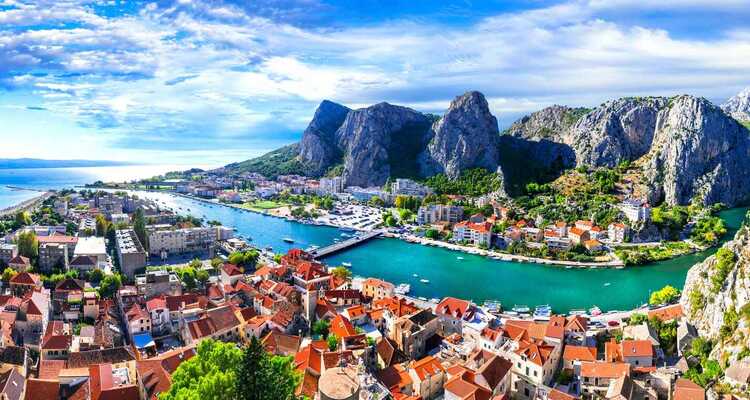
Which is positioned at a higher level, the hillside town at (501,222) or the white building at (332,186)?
the white building at (332,186)

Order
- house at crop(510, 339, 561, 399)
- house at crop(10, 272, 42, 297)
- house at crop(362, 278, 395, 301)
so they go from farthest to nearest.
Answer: house at crop(362, 278, 395, 301)
house at crop(10, 272, 42, 297)
house at crop(510, 339, 561, 399)

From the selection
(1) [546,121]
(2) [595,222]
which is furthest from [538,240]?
(1) [546,121]

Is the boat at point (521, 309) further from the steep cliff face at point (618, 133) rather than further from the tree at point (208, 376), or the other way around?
the steep cliff face at point (618, 133)

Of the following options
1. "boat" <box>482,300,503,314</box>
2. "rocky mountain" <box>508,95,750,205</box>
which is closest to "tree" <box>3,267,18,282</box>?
"boat" <box>482,300,503,314</box>

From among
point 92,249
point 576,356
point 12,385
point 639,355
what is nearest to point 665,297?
point 639,355

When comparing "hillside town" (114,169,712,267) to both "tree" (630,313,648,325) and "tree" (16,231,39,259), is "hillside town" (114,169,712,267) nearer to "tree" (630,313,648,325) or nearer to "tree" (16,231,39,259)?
"tree" (630,313,648,325)

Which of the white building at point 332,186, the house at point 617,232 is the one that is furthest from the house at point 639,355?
the white building at point 332,186
